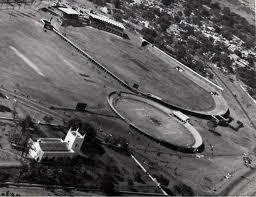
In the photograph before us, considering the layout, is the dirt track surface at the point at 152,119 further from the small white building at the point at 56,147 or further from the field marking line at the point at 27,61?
the small white building at the point at 56,147

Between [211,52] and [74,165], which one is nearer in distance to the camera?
[74,165]

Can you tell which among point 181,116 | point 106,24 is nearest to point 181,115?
point 181,116

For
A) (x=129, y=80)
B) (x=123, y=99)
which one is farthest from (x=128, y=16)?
(x=123, y=99)

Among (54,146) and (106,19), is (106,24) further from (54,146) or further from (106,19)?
(54,146)

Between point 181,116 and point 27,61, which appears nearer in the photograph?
point 27,61

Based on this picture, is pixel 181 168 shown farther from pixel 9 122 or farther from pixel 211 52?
pixel 211 52
